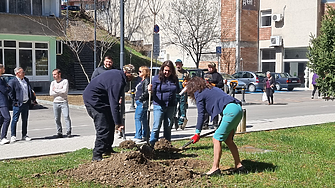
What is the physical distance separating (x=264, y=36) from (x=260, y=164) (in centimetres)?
3600

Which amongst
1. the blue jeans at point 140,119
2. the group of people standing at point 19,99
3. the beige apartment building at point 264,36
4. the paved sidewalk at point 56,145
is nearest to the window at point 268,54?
the beige apartment building at point 264,36

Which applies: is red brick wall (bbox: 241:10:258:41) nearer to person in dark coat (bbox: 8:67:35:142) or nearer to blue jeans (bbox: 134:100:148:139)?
blue jeans (bbox: 134:100:148:139)

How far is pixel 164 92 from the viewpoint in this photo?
8602 millimetres

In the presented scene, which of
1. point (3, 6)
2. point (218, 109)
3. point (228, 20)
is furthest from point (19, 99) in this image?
point (228, 20)

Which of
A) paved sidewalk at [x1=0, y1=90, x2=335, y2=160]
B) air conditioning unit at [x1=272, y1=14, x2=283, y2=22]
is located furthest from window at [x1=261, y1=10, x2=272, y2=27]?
paved sidewalk at [x1=0, y1=90, x2=335, y2=160]

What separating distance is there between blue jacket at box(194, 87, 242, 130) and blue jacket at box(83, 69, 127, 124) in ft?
4.14

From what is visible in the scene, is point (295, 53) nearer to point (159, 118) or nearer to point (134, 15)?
point (134, 15)

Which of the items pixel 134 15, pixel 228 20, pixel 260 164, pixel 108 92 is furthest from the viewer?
pixel 134 15

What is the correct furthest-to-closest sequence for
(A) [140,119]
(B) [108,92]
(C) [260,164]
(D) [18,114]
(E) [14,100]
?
(D) [18,114] → (E) [14,100] → (A) [140,119] → (C) [260,164] → (B) [108,92]

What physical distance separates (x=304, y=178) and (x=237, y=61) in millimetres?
34987

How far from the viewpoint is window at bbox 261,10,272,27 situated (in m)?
41.6

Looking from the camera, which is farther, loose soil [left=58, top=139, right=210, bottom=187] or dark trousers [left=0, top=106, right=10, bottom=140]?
dark trousers [left=0, top=106, right=10, bottom=140]

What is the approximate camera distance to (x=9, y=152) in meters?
8.97

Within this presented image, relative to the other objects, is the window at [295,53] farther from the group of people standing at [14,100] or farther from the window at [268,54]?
the group of people standing at [14,100]
